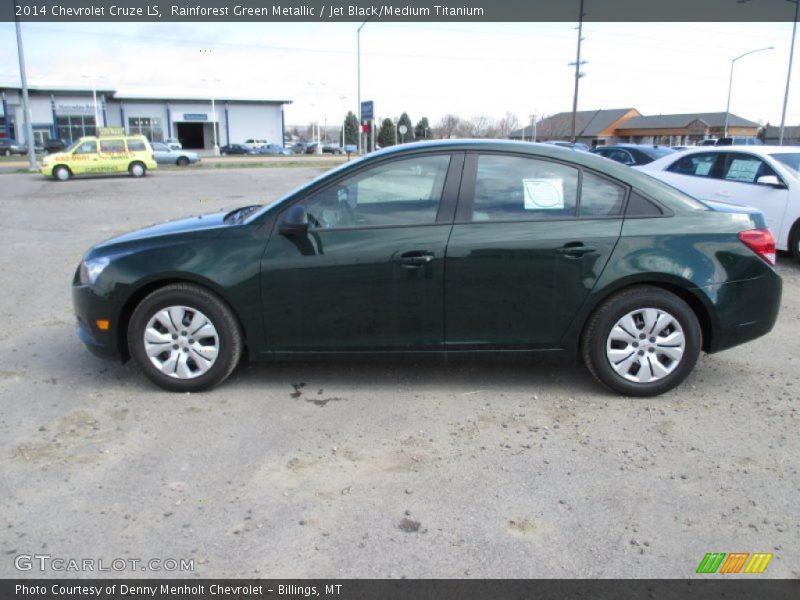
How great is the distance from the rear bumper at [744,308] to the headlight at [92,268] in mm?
3973

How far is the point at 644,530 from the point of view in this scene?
295 centimetres

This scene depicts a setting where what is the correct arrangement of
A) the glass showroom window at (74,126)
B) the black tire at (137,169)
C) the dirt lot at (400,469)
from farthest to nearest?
the glass showroom window at (74,126) < the black tire at (137,169) < the dirt lot at (400,469)

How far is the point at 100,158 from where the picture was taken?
2625 centimetres

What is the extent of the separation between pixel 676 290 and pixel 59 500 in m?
3.82

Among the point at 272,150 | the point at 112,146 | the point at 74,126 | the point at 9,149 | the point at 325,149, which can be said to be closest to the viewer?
the point at 112,146

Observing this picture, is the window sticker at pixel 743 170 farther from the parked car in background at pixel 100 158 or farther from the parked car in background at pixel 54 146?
the parked car in background at pixel 54 146

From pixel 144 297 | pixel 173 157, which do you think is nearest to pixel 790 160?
pixel 144 297

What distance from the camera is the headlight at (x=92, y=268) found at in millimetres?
4375

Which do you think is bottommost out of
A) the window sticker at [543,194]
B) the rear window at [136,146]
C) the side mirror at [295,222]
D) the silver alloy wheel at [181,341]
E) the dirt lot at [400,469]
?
the dirt lot at [400,469]

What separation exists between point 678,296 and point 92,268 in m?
3.92

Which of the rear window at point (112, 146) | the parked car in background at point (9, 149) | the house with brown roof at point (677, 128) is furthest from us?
the house with brown roof at point (677, 128)

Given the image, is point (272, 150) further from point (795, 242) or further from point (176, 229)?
point (176, 229)

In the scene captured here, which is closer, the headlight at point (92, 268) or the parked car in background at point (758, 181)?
the headlight at point (92, 268)

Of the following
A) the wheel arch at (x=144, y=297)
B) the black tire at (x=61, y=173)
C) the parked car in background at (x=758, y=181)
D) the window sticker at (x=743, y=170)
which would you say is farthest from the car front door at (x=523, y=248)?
the black tire at (x=61, y=173)
